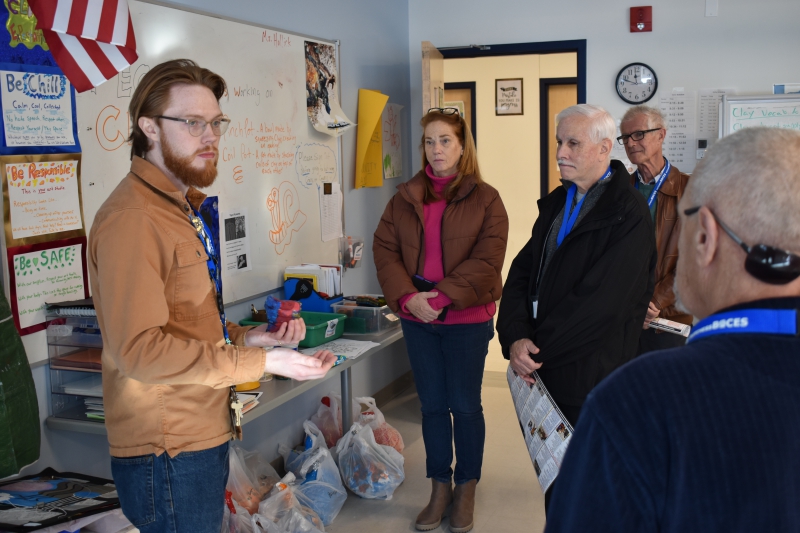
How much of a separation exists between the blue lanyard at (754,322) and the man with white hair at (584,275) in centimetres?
138

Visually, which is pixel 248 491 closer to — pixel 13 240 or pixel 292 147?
pixel 13 240

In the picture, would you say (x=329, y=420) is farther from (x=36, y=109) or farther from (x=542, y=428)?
(x=36, y=109)

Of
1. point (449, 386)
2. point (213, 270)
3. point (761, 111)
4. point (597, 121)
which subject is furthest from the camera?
point (761, 111)

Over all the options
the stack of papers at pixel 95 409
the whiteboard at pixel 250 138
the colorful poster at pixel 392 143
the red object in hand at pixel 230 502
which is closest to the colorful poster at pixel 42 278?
the whiteboard at pixel 250 138

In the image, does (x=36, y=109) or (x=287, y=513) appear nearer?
(x=36, y=109)

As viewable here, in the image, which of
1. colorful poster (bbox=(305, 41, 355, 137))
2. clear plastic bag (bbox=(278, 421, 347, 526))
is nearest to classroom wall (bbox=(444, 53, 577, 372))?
colorful poster (bbox=(305, 41, 355, 137))

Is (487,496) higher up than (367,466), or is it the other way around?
(367,466)

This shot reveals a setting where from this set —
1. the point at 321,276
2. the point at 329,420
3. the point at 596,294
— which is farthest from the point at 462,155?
the point at 329,420

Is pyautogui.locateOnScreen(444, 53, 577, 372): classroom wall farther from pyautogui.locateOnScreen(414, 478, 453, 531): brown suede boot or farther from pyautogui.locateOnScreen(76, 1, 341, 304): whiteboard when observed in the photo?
pyautogui.locateOnScreen(414, 478, 453, 531): brown suede boot

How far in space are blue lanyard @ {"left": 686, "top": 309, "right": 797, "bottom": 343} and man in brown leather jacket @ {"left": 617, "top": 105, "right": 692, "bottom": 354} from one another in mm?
2038

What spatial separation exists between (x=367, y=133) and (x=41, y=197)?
2351 millimetres

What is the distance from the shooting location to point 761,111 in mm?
4488

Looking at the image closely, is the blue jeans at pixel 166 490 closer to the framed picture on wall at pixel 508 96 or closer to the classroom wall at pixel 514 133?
the classroom wall at pixel 514 133

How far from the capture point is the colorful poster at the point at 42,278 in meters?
2.08
